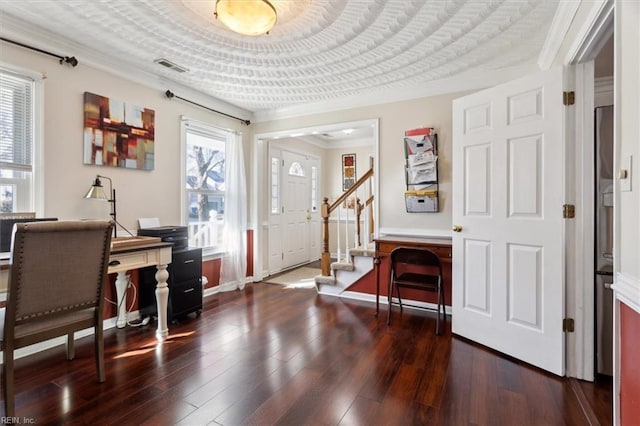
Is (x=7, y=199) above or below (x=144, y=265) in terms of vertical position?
Answer: above

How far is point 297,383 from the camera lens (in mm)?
1974

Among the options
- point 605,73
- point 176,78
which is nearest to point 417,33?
Answer: point 605,73

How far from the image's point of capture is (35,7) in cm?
215

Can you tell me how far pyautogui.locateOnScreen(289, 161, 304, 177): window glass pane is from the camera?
5688 mm

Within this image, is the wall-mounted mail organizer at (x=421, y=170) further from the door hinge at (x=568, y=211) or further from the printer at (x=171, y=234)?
the printer at (x=171, y=234)

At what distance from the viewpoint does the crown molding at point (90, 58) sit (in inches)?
89.9

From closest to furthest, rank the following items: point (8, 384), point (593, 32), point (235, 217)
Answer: point (8, 384)
point (593, 32)
point (235, 217)

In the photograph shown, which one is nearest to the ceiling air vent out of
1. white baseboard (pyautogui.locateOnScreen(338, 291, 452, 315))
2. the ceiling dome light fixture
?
the ceiling dome light fixture

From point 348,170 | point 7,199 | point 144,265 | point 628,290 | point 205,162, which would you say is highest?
point 348,170

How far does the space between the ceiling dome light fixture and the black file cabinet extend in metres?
2.11

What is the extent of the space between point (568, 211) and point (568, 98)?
0.74 metres

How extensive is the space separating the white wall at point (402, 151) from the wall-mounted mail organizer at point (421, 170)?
67 millimetres

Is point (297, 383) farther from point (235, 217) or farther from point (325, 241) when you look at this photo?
point (235, 217)

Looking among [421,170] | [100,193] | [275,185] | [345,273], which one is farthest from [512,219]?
[275,185]
